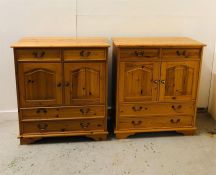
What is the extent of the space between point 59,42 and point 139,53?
73cm

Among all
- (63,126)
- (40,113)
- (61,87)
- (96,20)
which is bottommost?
(63,126)

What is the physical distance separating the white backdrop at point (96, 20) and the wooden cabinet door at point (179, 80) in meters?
0.55

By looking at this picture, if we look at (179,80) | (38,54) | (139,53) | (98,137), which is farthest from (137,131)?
(38,54)

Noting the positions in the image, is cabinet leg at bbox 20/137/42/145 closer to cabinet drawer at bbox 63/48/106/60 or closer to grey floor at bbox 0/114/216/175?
grey floor at bbox 0/114/216/175

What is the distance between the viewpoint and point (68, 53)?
2.56 meters

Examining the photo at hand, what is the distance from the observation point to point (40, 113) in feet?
8.82

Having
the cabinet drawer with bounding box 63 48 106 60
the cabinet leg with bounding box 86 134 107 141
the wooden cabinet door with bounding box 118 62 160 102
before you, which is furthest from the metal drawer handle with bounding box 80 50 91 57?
the cabinet leg with bounding box 86 134 107 141

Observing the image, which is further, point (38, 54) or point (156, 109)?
point (156, 109)

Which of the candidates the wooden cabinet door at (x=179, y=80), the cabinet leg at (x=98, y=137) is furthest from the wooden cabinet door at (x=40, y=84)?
the wooden cabinet door at (x=179, y=80)

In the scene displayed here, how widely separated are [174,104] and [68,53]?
3.68ft

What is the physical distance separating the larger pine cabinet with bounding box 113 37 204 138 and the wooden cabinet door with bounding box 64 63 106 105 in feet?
0.53

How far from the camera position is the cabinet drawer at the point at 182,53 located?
2698mm

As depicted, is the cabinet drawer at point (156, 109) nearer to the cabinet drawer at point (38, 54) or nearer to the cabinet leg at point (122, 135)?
the cabinet leg at point (122, 135)

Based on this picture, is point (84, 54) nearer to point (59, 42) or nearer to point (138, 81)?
point (59, 42)
